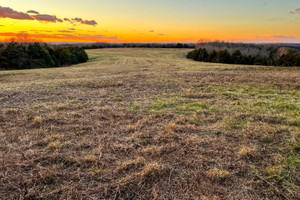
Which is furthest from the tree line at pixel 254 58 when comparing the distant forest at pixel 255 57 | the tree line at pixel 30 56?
the tree line at pixel 30 56

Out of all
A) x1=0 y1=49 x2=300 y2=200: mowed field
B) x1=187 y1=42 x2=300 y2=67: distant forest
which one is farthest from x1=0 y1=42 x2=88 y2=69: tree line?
x1=187 y1=42 x2=300 y2=67: distant forest

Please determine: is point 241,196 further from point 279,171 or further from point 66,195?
point 66,195

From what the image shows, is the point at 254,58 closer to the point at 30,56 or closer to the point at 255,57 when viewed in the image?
the point at 255,57

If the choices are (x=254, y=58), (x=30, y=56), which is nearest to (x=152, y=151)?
(x=30, y=56)

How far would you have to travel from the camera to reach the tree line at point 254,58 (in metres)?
34.3

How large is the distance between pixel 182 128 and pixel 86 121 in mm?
2829

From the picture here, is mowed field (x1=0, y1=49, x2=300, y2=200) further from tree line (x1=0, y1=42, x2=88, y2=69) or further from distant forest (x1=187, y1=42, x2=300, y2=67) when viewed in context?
distant forest (x1=187, y1=42, x2=300, y2=67)

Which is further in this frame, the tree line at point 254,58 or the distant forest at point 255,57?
the distant forest at point 255,57

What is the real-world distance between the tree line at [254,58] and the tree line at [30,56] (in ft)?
117

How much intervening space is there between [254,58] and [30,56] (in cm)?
4862

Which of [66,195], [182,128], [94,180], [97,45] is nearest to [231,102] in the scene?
[182,128]

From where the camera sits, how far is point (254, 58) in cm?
4153

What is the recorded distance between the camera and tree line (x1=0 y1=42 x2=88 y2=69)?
31.6 meters

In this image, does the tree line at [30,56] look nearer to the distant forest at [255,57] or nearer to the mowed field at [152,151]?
the mowed field at [152,151]
